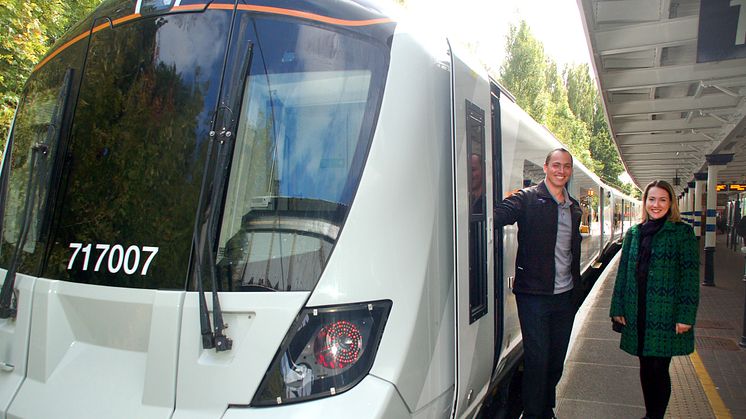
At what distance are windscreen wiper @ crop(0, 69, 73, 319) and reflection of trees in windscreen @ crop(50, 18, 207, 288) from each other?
6.6 inches

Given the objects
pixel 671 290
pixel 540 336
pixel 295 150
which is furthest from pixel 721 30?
pixel 295 150

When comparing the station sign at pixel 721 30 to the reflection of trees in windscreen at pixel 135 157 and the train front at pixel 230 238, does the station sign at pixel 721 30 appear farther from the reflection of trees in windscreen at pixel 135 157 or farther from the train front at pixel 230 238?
the reflection of trees in windscreen at pixel 135 157

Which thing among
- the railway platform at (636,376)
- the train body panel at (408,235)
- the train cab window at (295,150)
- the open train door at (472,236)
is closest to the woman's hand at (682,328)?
the railway platform at (636,376)

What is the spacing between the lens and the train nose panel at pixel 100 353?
6.92ft

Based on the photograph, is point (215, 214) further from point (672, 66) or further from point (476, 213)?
point (672, 66)

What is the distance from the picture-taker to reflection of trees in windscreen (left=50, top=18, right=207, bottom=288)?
2.22m

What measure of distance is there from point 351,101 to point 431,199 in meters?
0.55

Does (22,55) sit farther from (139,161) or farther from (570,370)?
(570,370)

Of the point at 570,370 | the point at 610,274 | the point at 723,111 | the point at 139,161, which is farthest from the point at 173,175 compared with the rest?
the point at 610,274

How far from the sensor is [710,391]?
16.6 feet

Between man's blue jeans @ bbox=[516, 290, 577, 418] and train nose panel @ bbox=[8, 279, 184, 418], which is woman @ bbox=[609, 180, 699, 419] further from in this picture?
train nose panel @ bbox=[8, 279, 184, 418]

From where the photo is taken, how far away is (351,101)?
2.26 meters

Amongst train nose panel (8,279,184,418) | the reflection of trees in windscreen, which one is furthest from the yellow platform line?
the reflection of trees in windscreen

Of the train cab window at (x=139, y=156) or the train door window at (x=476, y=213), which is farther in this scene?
the train door window at (x=476, y=213)
